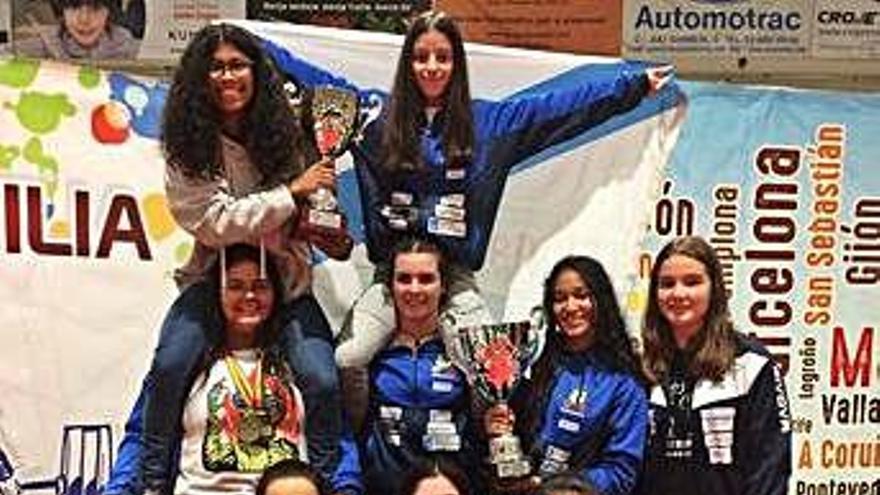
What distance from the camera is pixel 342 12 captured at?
4.26 meters

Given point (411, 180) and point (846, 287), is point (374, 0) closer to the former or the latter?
point (411, 180)

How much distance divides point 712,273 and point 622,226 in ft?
1.47

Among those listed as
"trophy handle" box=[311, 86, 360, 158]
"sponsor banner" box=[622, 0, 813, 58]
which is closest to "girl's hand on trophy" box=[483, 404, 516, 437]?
"trophy handle" box=[311, 86, 360, 158]

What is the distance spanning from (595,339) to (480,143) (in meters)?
0.52

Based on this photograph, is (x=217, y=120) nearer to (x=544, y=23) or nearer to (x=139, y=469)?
(x=139, y=469)

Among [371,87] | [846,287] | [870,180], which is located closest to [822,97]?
[870,180]

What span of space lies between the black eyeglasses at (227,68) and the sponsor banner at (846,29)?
2.07 metres

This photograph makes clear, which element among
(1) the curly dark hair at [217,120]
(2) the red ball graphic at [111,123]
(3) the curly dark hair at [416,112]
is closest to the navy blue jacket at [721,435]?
(3) the curly dark hair at [416,112]

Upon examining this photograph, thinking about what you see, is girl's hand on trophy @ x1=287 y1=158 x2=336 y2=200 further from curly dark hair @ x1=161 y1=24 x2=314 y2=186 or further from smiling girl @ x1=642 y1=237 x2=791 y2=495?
smiling girl @ x1=642 y1=237 x2=791 y2=495

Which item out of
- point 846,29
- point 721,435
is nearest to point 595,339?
point 721,435

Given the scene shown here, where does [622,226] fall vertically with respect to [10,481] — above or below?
above

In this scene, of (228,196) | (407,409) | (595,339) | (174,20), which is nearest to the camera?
(228,196)

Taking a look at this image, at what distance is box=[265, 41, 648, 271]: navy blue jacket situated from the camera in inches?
127

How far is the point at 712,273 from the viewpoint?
10.5 feet
